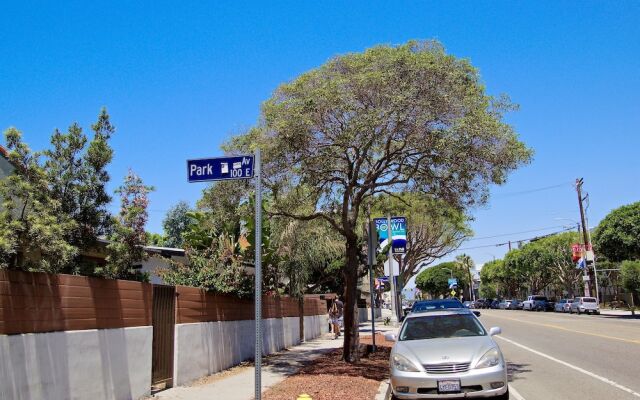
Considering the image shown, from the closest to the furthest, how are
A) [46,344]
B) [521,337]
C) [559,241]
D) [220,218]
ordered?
[46,344] → [220,218] → [521,337] → [559,241]

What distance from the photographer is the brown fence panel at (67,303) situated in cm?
632

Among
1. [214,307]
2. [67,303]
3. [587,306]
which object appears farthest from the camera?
[587,306]

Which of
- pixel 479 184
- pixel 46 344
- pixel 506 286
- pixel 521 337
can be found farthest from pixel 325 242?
pixel 506 286

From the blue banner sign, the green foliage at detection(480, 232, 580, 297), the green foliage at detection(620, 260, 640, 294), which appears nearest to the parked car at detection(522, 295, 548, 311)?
the green foliage at detection(480, 232, 580, 297)

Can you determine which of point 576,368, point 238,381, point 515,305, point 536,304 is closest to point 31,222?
point 238,381

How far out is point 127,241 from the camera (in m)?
8.93

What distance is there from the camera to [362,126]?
1162 centimetres

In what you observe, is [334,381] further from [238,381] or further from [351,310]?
[351,310]

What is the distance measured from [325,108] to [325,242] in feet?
39.2

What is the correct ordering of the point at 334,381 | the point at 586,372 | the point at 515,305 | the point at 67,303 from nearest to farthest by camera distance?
the point at 67,303 → the point at 334,381 → the point at 586,372 → the point at 515,305

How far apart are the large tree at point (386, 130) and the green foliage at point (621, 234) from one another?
3041cm

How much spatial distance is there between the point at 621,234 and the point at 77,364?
40.2m

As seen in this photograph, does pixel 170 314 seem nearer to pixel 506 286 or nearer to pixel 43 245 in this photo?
pixel 43 245

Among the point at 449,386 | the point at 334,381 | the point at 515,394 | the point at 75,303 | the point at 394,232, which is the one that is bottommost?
the point at 515,394
